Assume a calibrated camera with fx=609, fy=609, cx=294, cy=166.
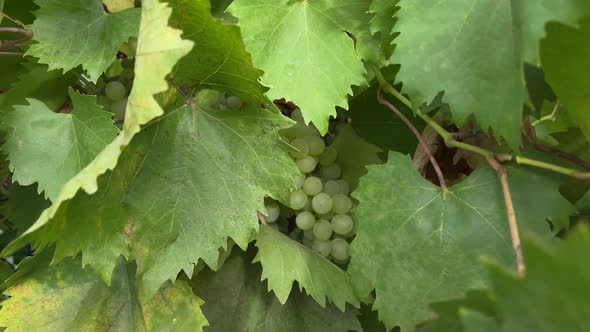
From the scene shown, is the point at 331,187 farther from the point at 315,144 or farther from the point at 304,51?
the point at 304,51

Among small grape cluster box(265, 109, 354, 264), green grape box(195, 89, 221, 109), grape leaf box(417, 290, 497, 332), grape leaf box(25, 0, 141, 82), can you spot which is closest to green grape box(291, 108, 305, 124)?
small grape cluster box(265, 109, 354, 264)

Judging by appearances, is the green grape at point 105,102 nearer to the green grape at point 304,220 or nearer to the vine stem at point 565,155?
the green grape at point 304,220

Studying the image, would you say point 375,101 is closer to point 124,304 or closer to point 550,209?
point 550,209

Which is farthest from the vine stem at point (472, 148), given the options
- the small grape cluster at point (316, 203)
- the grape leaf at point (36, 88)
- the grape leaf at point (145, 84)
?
the grape leaf at point (36, 88)

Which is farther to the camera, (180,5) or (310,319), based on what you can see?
(310,319)

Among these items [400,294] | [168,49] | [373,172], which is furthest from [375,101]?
[168,49]

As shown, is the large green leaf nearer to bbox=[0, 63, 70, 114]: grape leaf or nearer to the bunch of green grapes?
the bunch of green grapes
